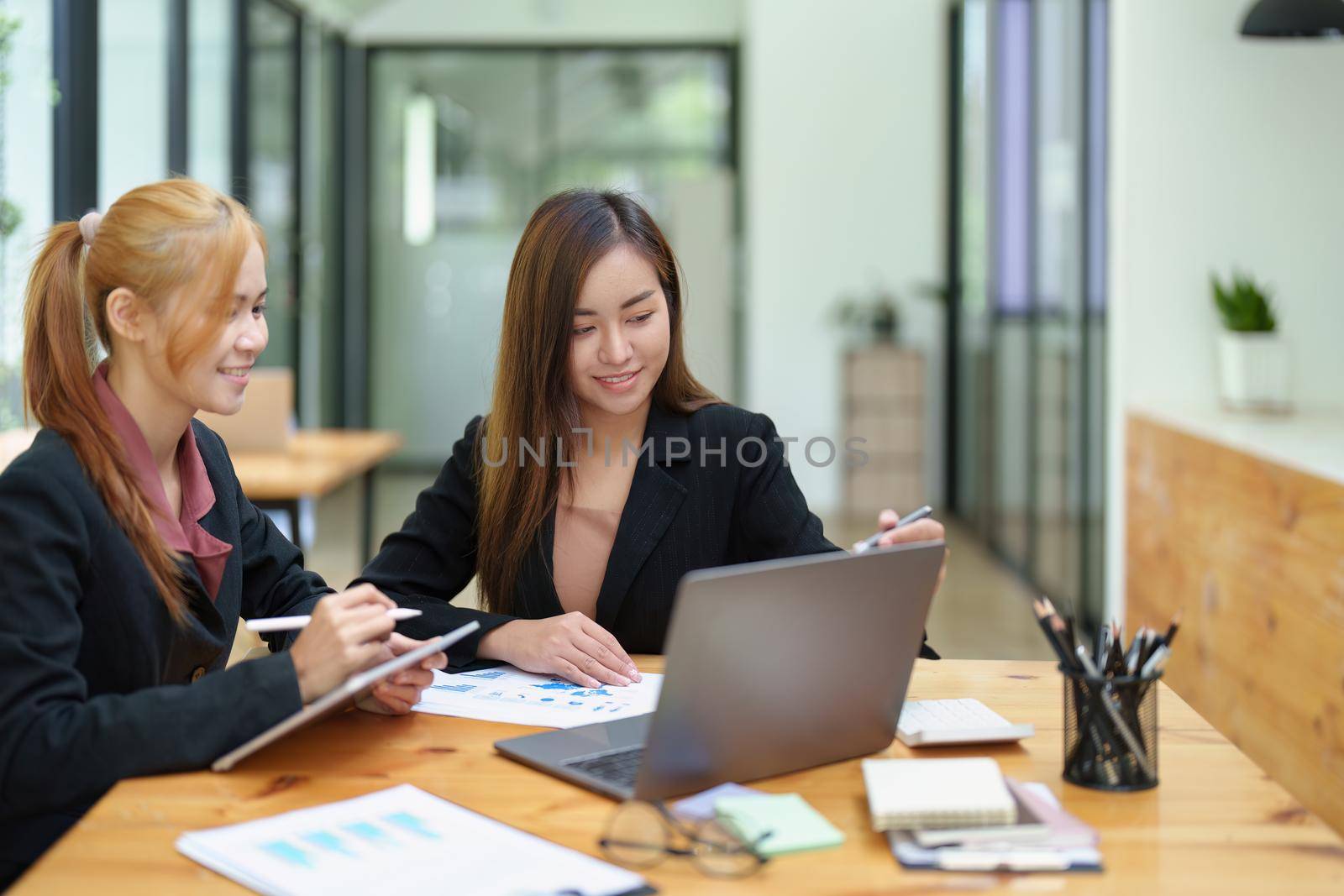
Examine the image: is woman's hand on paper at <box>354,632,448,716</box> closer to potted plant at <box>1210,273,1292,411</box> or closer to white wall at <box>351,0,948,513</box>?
potted plant at <box>1210,273,1292,411</box>

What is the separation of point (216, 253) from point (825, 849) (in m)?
0.79

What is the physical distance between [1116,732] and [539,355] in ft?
2.83

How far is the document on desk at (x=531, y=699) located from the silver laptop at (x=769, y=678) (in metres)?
0.09

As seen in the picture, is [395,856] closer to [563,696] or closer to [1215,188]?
[563,696]

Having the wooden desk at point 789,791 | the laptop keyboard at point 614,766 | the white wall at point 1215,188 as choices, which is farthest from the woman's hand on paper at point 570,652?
the white wall at point 1215,188

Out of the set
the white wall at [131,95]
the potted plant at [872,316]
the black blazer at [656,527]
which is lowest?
the black blazer at [656,527]

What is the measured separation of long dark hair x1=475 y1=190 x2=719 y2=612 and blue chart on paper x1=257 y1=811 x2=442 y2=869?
0.73 m

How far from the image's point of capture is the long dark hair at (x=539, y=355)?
1766 millimetres

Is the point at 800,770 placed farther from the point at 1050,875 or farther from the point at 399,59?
the point at 399,59

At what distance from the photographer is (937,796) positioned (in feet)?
3.63

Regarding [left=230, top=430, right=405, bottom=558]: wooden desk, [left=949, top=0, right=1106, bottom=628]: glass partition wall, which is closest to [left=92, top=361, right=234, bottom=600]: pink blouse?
[left=230, top=430, right=405, bottom=558]: wooden desk

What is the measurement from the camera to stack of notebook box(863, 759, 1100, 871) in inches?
41.7

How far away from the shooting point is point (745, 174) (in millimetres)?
8688

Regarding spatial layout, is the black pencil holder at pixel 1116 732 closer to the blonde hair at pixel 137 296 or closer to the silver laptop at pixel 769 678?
the silver laptop at pixel 769 678
